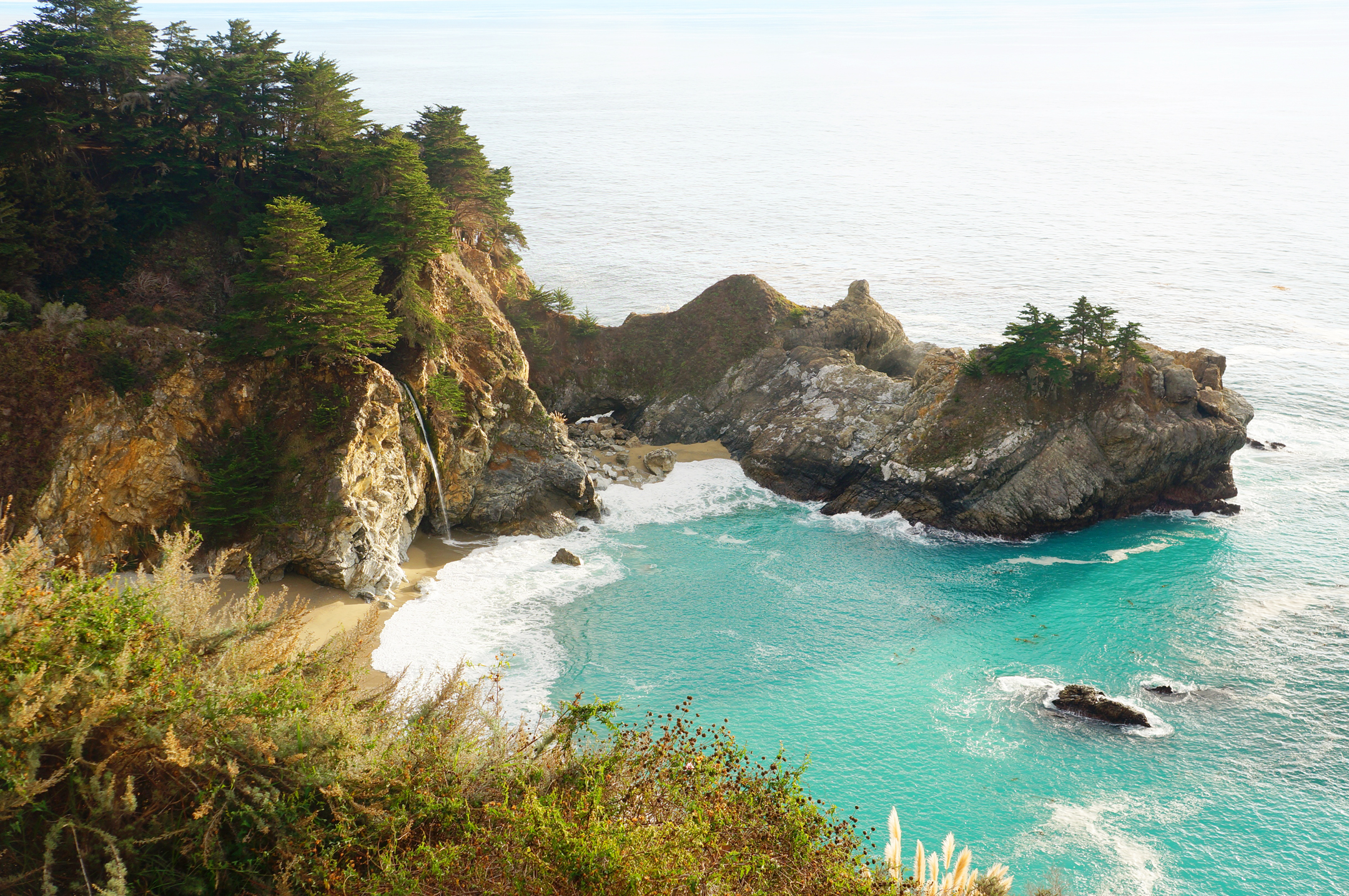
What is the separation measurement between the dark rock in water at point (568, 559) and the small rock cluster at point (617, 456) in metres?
6.98

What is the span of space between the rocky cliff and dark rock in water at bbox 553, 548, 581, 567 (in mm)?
12476

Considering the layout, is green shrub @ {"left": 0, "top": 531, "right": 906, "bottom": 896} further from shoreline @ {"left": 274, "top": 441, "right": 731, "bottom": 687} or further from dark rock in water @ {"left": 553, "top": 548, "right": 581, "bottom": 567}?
dark rock in water @ {"left": 553, "top": 548, "right": 581, "bottom": 567}

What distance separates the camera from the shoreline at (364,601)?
→ 92.0 feet

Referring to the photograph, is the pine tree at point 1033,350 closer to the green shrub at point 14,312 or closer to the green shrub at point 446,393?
the green shrub at point 446,393

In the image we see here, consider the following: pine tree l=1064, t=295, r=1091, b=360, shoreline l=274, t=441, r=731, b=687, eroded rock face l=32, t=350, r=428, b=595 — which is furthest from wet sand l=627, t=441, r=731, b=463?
pine tree l=1064, t=295, r=1091, b=360

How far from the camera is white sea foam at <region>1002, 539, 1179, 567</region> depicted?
3681 centimetres

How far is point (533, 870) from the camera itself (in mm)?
11023

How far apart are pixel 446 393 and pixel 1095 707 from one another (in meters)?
27.3

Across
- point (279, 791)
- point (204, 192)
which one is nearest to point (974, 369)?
point (204, 192)

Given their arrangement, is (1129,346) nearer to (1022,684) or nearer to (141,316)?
(1022,684)

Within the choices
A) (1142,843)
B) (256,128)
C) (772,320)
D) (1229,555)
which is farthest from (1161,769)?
(256,128)

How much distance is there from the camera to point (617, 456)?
45.8 m

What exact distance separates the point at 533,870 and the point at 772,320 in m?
42.7

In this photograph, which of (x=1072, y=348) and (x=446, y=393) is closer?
(x=446, y=393)
